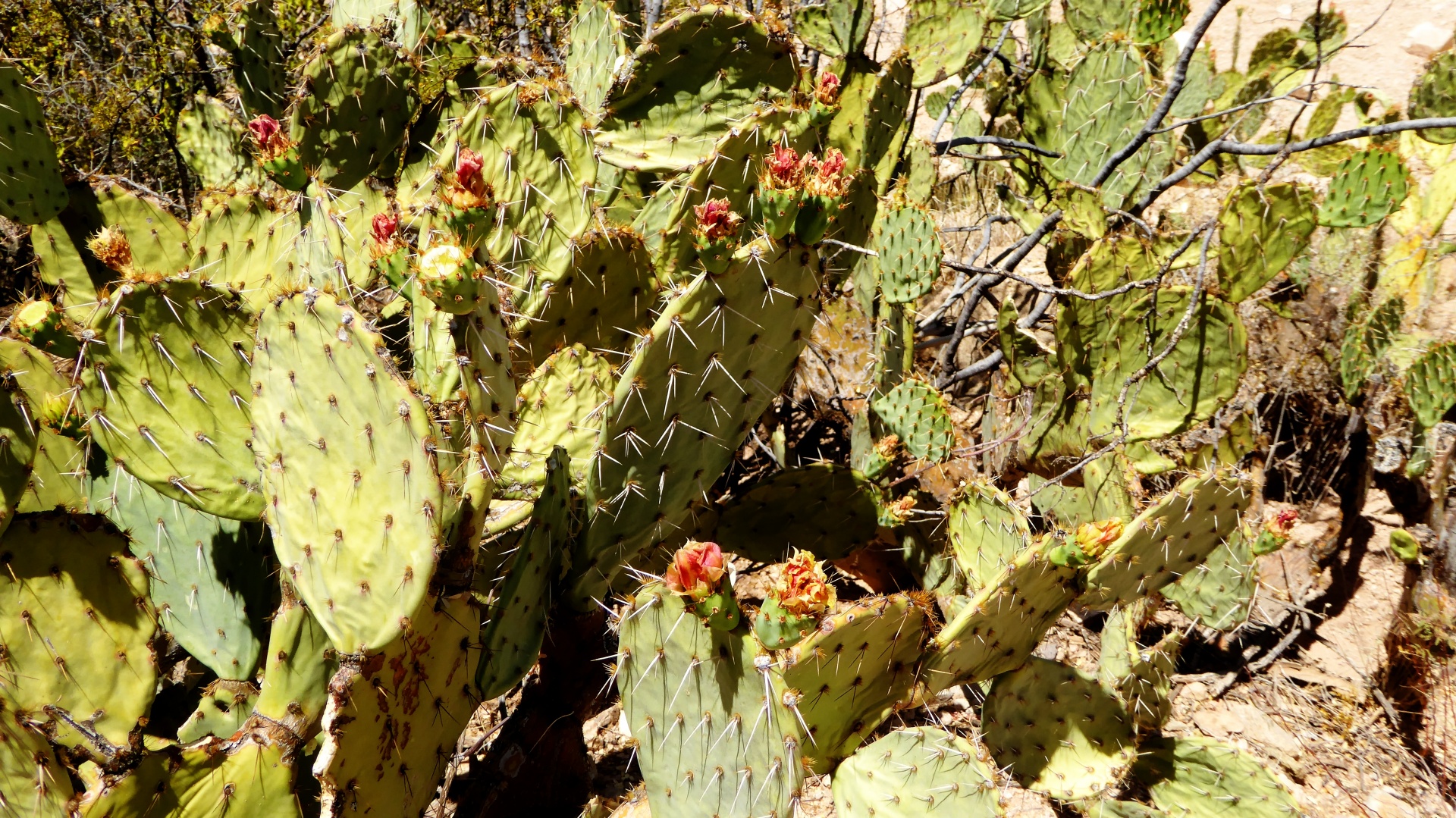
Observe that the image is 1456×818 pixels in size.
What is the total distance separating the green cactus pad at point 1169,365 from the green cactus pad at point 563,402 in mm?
1677

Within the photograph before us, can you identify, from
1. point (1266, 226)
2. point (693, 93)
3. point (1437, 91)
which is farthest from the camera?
point (1437, 91)

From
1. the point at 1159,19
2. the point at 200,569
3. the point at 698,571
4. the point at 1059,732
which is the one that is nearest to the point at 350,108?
the point at 200,569

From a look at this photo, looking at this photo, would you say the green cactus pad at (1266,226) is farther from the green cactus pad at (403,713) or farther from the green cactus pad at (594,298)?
the green cactus pad at (403,713)

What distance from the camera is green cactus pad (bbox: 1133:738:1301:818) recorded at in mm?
2158

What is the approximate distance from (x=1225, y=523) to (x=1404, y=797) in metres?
1.39

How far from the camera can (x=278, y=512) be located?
4.64ft

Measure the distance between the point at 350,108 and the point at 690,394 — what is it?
160 centimetres

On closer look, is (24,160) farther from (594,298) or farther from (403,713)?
(403,713)

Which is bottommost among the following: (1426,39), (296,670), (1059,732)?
(1059,732)

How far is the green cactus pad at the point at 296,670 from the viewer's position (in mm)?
1541

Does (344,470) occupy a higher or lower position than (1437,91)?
lower

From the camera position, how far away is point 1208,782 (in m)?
2.21

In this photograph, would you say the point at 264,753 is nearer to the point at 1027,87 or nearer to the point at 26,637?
the point at 26,637

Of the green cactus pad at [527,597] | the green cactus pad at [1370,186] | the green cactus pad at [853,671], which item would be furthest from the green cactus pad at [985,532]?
the green cactus pad at [1370,186]
